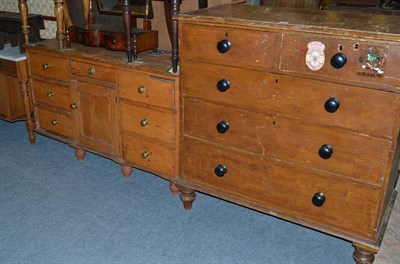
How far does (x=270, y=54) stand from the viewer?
2135mm

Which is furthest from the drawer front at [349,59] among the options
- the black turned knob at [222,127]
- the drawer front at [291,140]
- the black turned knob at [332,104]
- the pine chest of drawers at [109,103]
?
the pine chest of drawers at [109,103]

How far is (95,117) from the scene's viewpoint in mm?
3141

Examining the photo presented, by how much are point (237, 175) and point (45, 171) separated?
5.22 ft

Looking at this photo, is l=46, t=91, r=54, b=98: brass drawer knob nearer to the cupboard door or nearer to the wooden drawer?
the cupboard door

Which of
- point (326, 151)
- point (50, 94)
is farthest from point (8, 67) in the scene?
point (326, 151)

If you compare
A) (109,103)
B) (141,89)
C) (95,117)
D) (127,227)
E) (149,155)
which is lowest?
(127,227)

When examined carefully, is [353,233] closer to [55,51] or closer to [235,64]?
[235,64]

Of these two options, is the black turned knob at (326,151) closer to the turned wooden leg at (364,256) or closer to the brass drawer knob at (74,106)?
the turned wooden leg at (364,256)

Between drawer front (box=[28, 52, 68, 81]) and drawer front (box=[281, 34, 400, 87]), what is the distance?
5.84 feet

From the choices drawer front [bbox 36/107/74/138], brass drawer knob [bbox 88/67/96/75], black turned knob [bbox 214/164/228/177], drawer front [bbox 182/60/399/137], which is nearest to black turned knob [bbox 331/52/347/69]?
drawer front [bbox 182/60/399/137]

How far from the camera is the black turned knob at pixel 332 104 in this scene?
2037 millimetres

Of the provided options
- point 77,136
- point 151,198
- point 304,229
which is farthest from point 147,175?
point 304,229

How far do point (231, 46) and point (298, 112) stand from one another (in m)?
0.48

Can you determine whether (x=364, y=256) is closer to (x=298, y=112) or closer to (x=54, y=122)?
(x=298, y=112)
